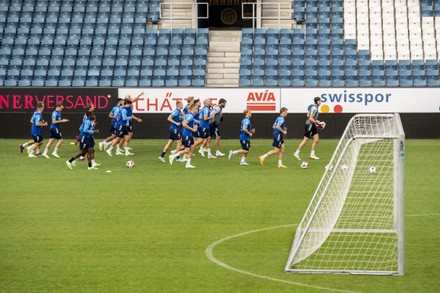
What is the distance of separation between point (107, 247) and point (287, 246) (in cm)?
272

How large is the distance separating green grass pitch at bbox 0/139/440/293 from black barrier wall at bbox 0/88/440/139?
11.3 m

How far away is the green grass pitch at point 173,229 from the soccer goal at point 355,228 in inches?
11.9

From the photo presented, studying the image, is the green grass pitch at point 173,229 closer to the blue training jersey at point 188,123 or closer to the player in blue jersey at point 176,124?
the blue training jersey at point 188,123

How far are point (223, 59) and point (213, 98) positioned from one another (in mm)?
3883

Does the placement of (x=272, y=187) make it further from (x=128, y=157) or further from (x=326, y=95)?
(x=326, y=95)

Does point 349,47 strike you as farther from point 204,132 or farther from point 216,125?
point 204,132

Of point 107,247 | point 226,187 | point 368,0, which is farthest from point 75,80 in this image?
point 107,247

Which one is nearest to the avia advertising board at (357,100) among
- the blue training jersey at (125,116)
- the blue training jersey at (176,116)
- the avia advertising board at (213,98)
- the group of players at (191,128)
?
the avia advertising board at (213,98)

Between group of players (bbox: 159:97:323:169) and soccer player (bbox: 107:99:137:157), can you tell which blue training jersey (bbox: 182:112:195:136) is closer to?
group of players (bbox: 159:97:323:169)

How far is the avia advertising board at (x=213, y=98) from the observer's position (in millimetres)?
38094

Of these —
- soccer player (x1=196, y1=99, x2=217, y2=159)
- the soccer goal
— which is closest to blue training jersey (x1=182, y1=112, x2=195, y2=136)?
soccer player (x1=196, y1=99, x2=217, y2=159)

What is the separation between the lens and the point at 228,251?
1287 centimetres

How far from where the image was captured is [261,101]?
3812cm

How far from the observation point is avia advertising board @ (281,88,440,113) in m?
37.6
